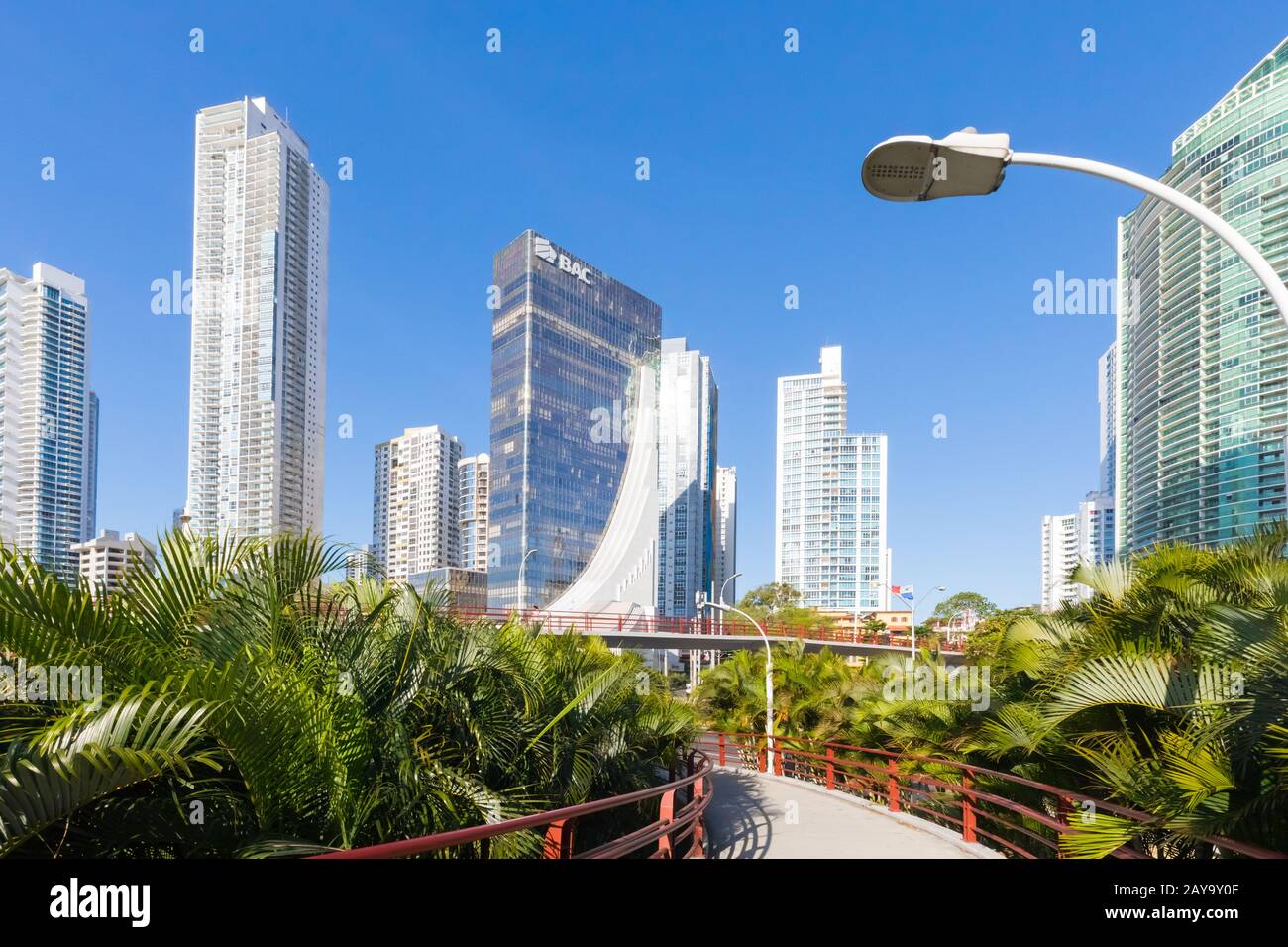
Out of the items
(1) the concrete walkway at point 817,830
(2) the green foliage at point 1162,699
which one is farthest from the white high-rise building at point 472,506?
(2) the green foliage at point 1162,699

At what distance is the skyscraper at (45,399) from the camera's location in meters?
92.6

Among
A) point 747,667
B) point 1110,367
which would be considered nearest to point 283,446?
point 747,667

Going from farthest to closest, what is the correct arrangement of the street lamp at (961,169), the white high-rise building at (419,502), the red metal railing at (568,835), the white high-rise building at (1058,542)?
the white high-rise building at (1058,542)
the white high-rise building at (419,502)
the street lamp at (961,169)
the red metal railing at (568,835)

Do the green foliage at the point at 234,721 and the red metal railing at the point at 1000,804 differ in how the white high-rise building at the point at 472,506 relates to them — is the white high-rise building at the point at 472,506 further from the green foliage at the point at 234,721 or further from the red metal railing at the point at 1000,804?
the green foliage at the point at 234,721

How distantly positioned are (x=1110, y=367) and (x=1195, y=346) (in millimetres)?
110431

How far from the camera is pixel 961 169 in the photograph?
454 centimetres

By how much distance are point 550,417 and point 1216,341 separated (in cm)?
7933

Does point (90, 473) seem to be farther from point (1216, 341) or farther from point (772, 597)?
point (1216, 341)

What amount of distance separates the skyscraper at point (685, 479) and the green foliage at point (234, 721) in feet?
479

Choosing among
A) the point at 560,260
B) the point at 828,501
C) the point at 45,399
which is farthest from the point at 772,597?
the point at 45,399

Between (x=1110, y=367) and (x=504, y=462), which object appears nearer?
(x=504, y=462)
